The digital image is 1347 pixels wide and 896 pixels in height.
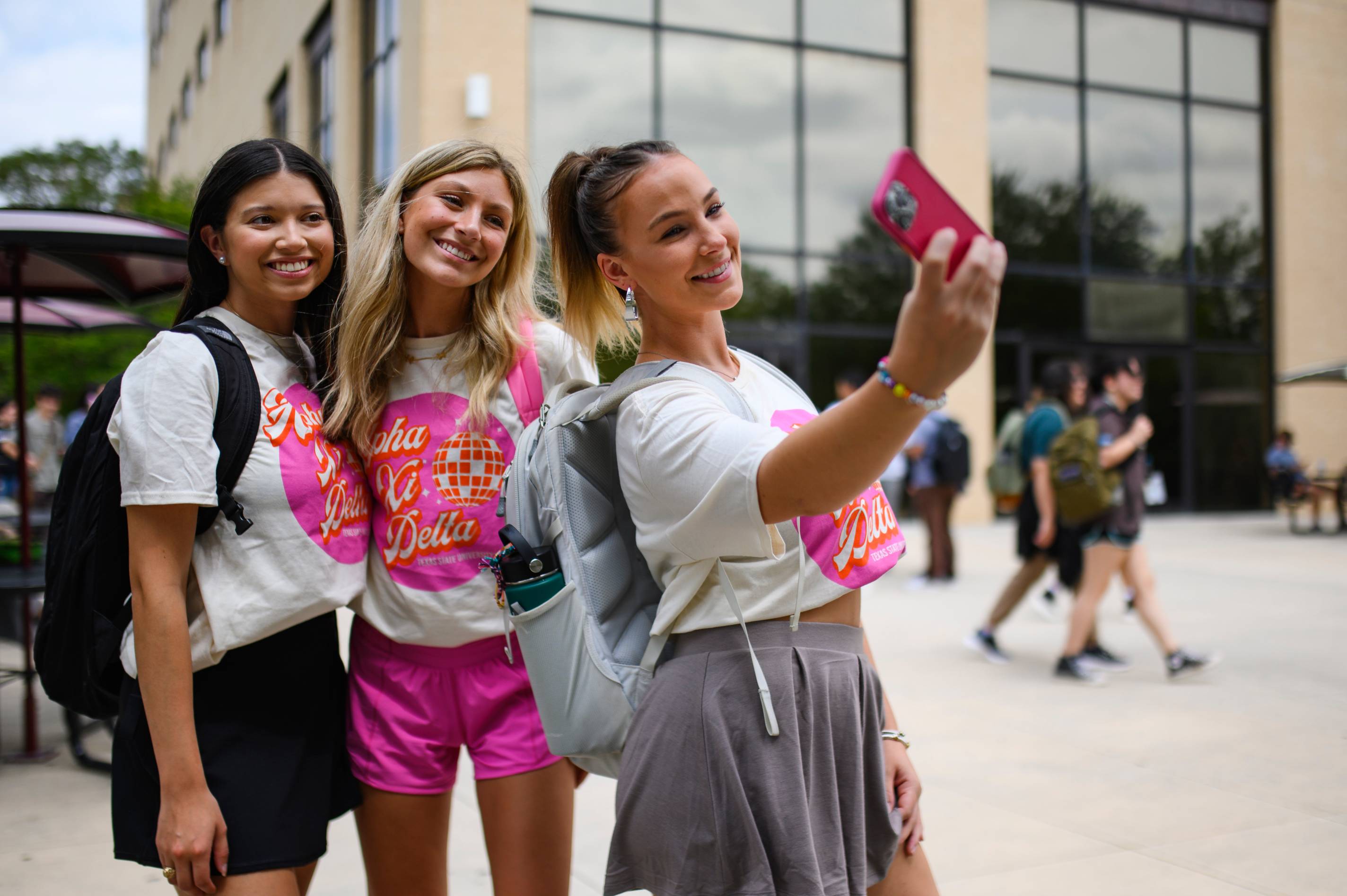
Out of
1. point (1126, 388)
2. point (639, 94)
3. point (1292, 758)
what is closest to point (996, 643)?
point (1126, 388)

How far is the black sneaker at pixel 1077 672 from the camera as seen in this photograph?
586cm

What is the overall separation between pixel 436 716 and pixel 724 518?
92 centimetres

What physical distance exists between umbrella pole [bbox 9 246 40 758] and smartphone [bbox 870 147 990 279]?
4.42 metres

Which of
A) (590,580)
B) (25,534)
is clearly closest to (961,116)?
(25,534)

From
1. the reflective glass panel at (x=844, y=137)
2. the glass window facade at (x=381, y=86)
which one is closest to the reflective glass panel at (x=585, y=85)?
the glass window facade at (x=381, y=86)

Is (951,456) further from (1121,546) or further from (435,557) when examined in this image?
(435,557)

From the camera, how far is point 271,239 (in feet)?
6.56

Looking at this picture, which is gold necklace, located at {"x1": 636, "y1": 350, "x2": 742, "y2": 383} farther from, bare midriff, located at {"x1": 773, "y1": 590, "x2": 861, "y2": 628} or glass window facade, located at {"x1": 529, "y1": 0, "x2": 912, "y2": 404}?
glass window facade, located at {"x1": 529, "y1": 0, "x2": 912, "y2": 404}

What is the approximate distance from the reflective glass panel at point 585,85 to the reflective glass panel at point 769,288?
2229 millimetres

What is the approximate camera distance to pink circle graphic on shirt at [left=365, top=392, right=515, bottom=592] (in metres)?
2.01

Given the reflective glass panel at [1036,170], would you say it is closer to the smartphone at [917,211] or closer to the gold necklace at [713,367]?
the gold necklace at [713,367]

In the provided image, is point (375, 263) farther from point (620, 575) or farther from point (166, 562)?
point (620, 575)

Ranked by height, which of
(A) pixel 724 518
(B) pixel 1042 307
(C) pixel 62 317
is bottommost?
(A) pixel 724 518

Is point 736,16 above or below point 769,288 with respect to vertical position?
above
